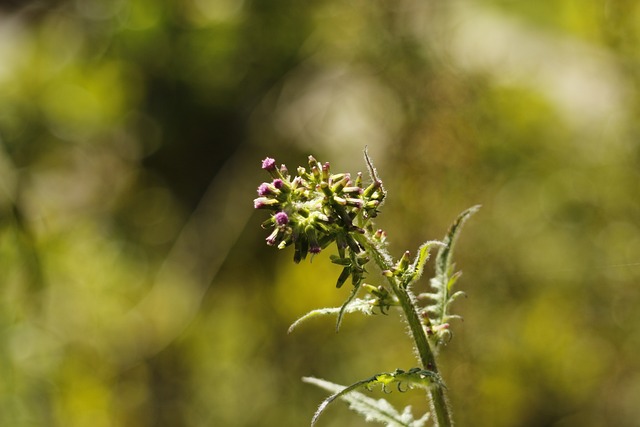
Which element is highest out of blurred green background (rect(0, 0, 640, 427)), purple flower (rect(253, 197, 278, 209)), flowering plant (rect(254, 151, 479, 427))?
blurred green background (rect(0, 0, 640, 427))

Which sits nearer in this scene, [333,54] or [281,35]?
[333,54]

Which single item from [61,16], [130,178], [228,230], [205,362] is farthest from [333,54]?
[61,16]

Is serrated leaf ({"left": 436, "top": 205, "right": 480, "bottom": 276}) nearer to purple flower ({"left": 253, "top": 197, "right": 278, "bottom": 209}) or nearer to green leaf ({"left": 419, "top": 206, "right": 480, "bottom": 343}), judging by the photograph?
green leaf ({"left": 419, "top": 206, "right": 480, "bottom": 343})

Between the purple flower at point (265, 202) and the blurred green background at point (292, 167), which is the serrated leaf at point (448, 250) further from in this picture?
the blurred green background at point (292, 167)

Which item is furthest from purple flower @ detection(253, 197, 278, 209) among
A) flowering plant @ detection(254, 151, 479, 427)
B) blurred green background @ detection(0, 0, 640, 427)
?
blurred green background @ detection(0, 0, 640, 427)

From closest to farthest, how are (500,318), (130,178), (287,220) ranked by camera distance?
(287,220)
(500,318)
(130,178)

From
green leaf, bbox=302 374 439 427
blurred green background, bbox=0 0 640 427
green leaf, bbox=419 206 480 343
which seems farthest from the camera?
blurred green background, bbox=0 0 640 427

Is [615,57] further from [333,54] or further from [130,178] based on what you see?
[130,178]
